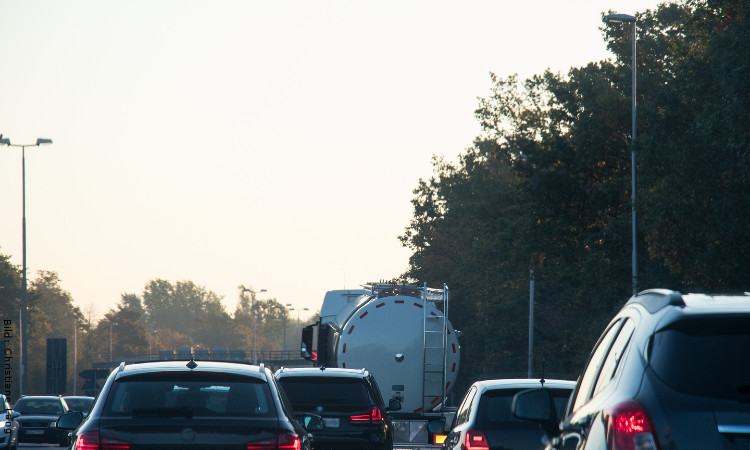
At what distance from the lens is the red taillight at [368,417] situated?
53.4 feet

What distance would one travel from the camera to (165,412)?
8.23 meters

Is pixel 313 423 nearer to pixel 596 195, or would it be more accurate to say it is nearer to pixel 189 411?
pixel 189 411

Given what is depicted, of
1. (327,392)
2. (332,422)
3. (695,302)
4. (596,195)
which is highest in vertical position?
(596,195)

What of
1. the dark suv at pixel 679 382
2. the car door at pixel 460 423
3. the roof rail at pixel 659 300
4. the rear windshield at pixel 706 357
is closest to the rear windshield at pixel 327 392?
the car door at pixel 460 423

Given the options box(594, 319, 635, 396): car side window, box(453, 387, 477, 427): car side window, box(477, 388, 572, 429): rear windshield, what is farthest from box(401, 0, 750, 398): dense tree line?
box(594, 319, 635, 396): car side window

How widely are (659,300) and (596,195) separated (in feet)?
119

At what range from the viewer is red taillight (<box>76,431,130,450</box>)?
316 inches

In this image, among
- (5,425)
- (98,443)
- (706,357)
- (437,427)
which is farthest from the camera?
(5,425)

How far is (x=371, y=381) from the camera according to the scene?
17234 mm

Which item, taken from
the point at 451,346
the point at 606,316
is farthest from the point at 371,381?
the point at 606,316

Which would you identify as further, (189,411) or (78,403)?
(78,403)

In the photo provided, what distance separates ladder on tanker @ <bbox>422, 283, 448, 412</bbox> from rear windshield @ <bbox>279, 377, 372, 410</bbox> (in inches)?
321

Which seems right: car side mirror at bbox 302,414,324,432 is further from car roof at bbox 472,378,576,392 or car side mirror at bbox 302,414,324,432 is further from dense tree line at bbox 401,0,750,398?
dense tree line at bbox 401,0,750,398

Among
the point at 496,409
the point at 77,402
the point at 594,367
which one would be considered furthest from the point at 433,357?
the point at 77,402
